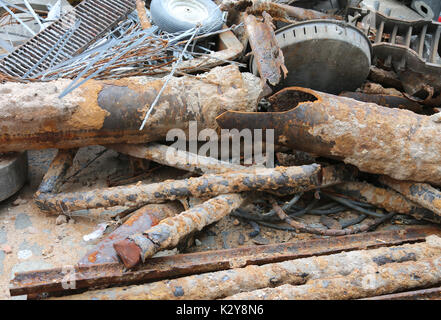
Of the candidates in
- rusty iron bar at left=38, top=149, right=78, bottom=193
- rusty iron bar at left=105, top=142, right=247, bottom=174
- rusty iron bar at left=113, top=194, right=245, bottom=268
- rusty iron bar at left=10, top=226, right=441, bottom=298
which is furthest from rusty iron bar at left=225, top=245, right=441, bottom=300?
rusty iron bar at left=38, top=149, right=78, bottom=193

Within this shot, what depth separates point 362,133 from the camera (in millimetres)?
2896

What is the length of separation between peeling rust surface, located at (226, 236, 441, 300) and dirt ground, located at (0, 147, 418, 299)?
A: 2.33ft

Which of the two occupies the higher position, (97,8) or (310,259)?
(97,8)

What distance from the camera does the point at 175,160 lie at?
123 inches

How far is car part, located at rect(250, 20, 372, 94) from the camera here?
339 centimetres

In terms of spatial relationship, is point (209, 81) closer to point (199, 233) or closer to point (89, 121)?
point (89, 121)

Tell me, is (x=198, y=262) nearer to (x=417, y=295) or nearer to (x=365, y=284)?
(x=365, y=284)

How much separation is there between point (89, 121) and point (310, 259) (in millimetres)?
1761

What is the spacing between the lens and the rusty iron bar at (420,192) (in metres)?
2.84

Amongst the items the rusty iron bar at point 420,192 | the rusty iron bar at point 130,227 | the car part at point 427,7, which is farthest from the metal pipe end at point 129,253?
the car part at point 427,7

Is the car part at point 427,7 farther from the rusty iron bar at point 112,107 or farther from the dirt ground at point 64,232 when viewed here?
the dirt ground at point 64,232

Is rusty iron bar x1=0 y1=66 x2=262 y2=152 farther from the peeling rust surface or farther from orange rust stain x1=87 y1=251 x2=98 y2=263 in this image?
the peeling rust surface
